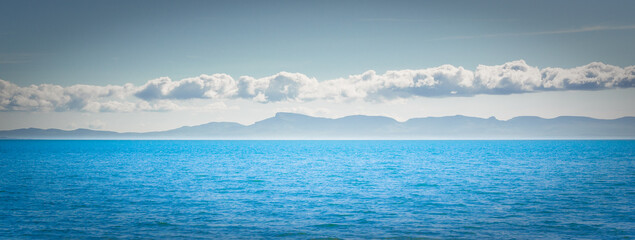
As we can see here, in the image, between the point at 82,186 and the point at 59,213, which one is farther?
the point at 82,186

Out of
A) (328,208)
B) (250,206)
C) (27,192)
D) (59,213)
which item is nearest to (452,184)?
(328,208)

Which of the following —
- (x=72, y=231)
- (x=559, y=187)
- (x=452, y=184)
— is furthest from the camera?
(x=452, y=184)

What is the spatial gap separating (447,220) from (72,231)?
71.7 ft

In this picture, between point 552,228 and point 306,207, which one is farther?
point 306,207

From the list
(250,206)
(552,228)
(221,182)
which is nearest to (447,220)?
(552,228)

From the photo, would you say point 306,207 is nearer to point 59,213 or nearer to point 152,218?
point 152,218

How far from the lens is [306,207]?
34.0 m

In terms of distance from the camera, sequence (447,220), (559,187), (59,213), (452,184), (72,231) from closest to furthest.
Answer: (72,231), (447,220), (59,213), (559,187), (452,184)

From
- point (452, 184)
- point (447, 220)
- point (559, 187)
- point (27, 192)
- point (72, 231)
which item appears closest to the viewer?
point (72, 231)

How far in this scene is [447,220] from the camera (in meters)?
29.0

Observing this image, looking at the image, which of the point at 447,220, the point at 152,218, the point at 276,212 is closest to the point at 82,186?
the point at 152,218

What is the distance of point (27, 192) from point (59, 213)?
14.2 m

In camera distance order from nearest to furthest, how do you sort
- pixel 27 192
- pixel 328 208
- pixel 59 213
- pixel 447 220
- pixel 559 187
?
pixel 447 220
pixel 59 213
pixel 328 208
pixel 27 192
pixel 559 187

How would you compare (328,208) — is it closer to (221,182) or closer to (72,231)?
(72,231)
